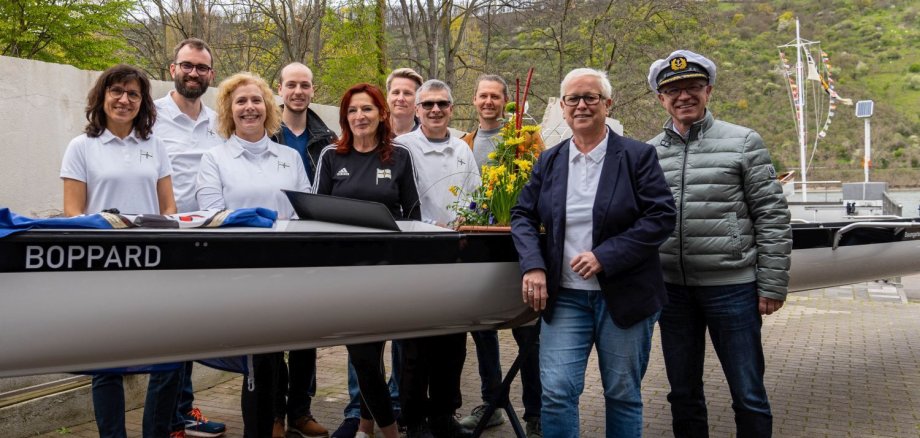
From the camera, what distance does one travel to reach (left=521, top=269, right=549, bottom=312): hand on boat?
315 centimetres

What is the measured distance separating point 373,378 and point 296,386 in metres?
1.00

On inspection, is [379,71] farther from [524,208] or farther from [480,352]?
[524,208]

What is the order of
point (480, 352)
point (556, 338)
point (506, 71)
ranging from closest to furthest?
1. point (556, 338)
2. point (480, 352)
3. point (506, 71)

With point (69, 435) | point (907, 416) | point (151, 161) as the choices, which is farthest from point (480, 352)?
point (907, 416)

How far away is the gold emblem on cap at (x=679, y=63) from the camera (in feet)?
11.5

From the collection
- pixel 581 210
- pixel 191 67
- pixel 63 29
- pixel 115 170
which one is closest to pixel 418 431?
pixel 581 210

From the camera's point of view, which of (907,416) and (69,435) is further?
(907,416)

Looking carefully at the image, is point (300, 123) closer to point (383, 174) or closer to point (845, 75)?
point (383, 174)

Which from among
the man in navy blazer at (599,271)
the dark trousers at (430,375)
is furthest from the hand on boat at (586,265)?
the dark trousers at (430,375)

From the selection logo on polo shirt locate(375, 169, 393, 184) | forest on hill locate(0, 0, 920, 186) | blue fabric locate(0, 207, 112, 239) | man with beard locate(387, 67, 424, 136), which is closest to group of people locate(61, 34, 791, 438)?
logo on polo shirt locate(375, 169, 393, 184)

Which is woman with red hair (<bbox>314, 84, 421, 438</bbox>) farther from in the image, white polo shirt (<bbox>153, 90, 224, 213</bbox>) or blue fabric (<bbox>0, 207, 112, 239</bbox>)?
blue fabric (<bbox>0, 207, 112, 239</bbox>)

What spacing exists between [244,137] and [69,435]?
6.98 feet

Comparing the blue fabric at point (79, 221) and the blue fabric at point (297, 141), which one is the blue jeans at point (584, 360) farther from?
the blue fabric at point (297, 141)

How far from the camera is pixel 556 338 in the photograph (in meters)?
3.20
